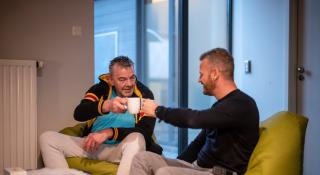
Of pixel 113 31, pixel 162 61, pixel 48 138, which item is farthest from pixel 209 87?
pixel 113 31

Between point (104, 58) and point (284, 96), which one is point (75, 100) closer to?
point (284, 96)

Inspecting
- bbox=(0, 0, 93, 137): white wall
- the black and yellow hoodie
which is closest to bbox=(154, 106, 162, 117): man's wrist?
the black and yellow hoodie

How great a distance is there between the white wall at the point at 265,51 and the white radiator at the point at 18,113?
6.31ft

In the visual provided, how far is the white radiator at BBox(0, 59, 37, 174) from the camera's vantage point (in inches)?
99.3

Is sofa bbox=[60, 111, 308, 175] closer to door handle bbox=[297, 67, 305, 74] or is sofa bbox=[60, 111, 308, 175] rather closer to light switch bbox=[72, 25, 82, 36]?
door handle bbox=[297, 67, 305, 74]

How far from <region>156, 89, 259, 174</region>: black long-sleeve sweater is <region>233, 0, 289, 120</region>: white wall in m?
1.40

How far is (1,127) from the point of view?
2533 millimetres

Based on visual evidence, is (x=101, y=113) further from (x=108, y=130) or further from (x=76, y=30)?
(x=76, y=30)

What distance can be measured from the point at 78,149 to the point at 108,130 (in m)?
0.26

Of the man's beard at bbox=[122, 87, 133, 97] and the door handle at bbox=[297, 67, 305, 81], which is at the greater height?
the door handle at bbox=[297, 67, 305, 81]

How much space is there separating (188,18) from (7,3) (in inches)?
74.5

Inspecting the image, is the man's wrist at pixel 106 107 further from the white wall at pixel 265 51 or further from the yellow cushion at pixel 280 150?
the white wall at pixel 265 51

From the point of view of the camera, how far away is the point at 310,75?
9.72 feet

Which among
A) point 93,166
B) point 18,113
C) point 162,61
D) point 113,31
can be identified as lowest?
point 93,166
